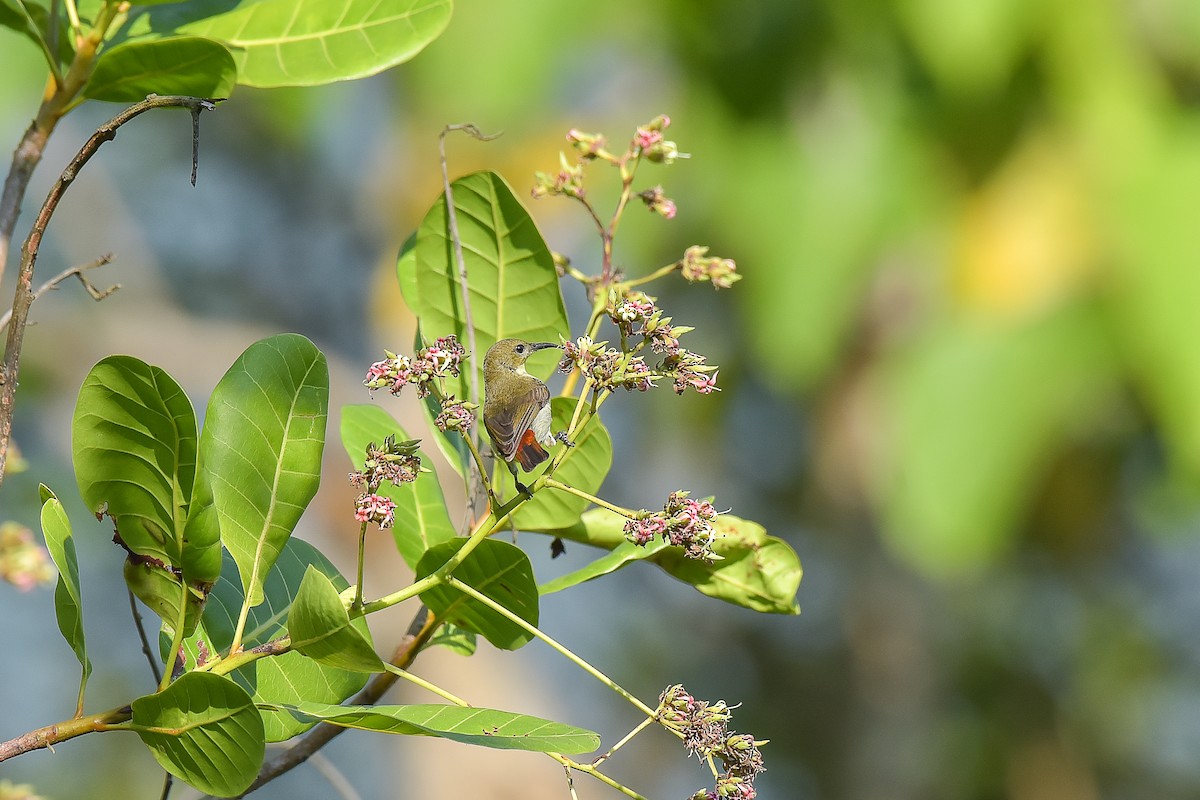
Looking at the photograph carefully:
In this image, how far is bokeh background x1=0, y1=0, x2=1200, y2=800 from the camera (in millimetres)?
3771

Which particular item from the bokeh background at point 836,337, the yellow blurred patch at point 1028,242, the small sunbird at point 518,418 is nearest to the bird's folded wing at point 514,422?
the small sunbird at point 518,418

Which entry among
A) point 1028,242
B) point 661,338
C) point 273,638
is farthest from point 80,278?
point 1028,242

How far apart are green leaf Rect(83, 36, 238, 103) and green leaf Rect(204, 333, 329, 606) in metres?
0.17

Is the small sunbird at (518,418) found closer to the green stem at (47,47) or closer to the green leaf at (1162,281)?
the green stem at (47,47)

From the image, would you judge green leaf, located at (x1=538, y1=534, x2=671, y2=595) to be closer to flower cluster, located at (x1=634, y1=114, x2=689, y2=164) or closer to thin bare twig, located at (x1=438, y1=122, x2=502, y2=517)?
thin bare twig, located at (x1=438, y1=122, x2=502, y2=517)

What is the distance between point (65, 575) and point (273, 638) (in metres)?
0.12

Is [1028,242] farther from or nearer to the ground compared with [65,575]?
nearer to the ground

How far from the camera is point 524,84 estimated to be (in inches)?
145

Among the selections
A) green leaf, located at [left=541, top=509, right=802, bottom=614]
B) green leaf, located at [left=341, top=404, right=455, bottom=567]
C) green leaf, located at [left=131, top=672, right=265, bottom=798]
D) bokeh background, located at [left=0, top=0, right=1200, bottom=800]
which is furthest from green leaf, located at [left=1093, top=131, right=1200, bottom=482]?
green leaf, located at [left=131, top=672, right=265, bottom=798]

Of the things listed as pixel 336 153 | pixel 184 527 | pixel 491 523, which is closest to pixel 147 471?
pixel 184 527

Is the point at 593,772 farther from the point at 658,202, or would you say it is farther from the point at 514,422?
the point at 658,202

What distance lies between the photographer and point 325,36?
2.47ft

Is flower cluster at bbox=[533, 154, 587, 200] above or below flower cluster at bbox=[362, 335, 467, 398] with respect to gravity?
above

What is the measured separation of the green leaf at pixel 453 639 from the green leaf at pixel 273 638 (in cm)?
8
